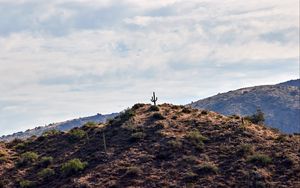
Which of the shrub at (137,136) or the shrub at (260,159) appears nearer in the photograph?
the shrub at (260,159)

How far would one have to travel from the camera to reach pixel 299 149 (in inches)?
2388

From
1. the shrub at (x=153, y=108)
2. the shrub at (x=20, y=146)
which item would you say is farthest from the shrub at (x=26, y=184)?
the shrub at (x=153, y=108)

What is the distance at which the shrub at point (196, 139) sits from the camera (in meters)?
62.1

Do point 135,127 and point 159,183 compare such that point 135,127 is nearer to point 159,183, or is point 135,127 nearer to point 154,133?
point 154,133

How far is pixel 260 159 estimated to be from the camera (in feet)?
188

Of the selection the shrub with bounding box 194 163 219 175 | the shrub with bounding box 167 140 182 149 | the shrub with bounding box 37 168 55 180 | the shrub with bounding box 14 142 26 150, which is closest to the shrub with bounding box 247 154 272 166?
the shrub with bounding box 194 163 219 175

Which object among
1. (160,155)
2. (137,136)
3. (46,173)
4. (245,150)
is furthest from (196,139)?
(46,173)

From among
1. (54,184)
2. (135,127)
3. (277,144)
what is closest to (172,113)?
(135,127)

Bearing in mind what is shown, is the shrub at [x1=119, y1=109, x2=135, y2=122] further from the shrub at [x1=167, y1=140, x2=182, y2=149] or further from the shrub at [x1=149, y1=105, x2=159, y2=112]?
the shrub at [x1=167, y1=140, x2=182, y2=149]

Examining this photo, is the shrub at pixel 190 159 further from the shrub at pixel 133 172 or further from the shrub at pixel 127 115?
the shrub at pixel 127 115

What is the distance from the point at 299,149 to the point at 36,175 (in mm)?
27233

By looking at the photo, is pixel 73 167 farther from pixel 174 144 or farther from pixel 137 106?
pixel 137 106

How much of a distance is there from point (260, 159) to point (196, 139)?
8240mm

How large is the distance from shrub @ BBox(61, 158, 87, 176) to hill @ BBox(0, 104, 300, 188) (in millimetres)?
101
